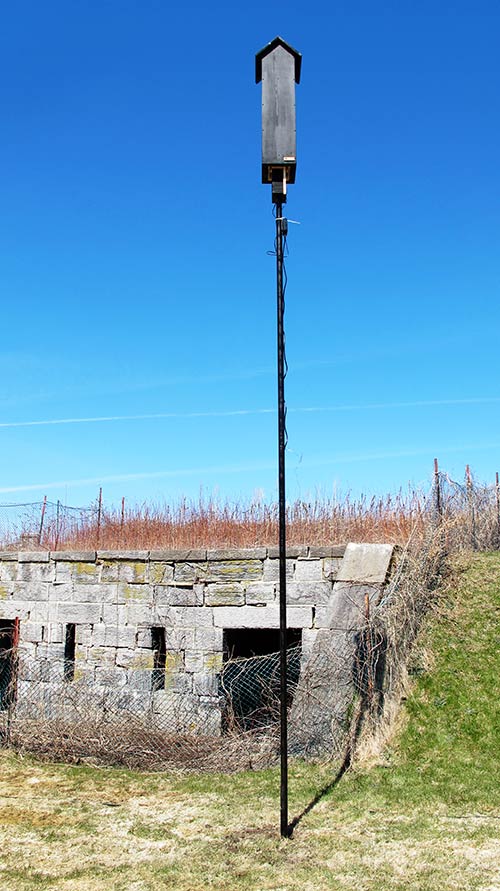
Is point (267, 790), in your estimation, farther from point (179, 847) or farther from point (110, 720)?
point (110, 720)

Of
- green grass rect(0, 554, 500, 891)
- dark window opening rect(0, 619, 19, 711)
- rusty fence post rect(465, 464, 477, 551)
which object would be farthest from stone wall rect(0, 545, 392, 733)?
rusty fence post rect(465, 464, 477, 551)

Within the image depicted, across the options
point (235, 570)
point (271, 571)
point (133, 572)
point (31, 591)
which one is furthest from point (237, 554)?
point (31, 591)

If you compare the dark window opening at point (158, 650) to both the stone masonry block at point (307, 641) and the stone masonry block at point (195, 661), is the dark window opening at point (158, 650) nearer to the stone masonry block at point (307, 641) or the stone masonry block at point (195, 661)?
the stone masonry block at point (195, 661)

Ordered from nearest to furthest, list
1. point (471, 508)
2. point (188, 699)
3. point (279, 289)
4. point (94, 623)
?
point (279, 289) → point (188, 699) → point (94, 623) → point (471, 508)

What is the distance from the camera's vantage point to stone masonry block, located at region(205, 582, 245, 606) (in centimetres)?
1049

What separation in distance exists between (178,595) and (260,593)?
4.06 ft

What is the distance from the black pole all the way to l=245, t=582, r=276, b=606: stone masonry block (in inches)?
154

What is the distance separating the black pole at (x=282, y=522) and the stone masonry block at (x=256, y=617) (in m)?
3.60

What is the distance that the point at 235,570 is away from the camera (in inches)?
416

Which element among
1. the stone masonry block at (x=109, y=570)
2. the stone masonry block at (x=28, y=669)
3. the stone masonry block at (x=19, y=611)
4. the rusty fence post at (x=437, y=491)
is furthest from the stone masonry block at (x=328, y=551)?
the rusty fence post at (x=437, y=491)

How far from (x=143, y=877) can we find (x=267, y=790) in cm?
203

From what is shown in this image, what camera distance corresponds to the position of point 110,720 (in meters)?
9.59

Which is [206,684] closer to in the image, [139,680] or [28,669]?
[139,680]

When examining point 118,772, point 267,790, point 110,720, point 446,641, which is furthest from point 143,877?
point 446,641
